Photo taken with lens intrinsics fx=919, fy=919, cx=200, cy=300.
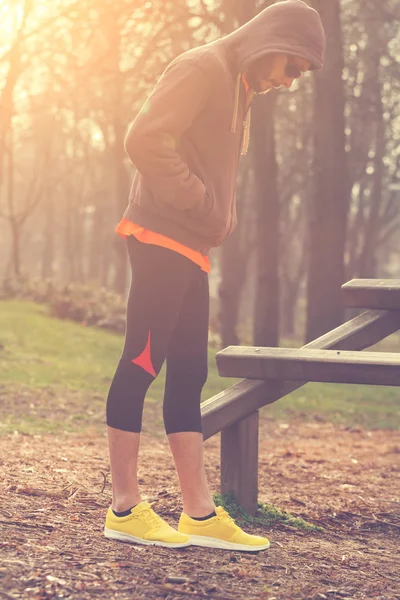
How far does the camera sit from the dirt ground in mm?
3170

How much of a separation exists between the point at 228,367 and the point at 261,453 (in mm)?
3202

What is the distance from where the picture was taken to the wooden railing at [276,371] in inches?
161

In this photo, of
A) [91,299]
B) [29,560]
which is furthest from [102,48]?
[29,560]

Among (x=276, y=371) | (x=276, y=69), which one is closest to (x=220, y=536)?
(x=276, y=371)

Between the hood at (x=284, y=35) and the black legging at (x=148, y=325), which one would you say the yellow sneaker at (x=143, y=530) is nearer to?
the black legging at (x=148, y=325)

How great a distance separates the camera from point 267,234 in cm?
1561

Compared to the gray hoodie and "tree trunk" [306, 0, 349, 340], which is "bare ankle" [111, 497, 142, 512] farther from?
"tree trunk" [306, 0, 349, 340]

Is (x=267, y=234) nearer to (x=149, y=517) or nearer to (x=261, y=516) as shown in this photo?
(x=261, y=516)

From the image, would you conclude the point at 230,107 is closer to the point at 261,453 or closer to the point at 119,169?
the point at 261,453

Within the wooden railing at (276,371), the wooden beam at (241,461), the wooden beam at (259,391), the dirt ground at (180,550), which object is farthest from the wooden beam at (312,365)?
the dirt ground at (180,550)

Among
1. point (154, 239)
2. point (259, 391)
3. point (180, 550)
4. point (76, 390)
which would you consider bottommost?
point (76, 390)

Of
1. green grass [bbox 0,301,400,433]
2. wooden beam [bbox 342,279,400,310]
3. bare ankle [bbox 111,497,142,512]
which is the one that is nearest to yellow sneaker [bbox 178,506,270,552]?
bare ankle [bbox 111,497,142,512]

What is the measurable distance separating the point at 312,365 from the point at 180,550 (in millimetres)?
1019

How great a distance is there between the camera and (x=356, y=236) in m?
29.8
